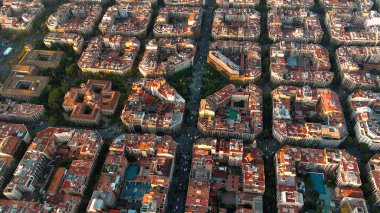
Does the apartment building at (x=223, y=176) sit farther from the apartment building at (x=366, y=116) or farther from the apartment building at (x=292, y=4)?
the apartment building at (x=292, y=4)

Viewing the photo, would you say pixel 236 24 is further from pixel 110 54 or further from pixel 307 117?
pixel 307 117

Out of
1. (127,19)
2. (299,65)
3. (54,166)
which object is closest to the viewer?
(54,166)

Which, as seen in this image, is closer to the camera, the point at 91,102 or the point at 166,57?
the point at 91,102

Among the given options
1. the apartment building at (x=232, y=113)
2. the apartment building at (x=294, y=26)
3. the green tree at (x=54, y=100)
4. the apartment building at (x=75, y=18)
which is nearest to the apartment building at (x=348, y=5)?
the apartment building at (x=294, y=26)

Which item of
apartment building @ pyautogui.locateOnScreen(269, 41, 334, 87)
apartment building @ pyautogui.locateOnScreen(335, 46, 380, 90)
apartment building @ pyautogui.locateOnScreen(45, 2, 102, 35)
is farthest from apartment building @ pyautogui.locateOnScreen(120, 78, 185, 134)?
apartment building @ pyautogui.locateOnScreen(335, 46, 380, 90)

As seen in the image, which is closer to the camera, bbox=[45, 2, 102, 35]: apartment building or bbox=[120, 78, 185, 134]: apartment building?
bbox=[120, 78, 185, 134]: apartment building

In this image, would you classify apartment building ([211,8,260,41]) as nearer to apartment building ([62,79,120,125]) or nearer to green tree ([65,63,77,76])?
apartment building ([62,79,120,125])

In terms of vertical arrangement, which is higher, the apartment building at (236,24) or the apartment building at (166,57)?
the apartment building at (236,24)

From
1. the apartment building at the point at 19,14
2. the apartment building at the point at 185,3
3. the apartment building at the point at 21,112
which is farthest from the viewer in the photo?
the apartment building at the point at 185,3

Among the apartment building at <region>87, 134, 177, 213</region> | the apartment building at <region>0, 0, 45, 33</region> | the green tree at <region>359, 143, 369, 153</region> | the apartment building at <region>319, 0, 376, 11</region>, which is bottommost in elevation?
the apartment building at <region>87, 134, 177, 213</region>

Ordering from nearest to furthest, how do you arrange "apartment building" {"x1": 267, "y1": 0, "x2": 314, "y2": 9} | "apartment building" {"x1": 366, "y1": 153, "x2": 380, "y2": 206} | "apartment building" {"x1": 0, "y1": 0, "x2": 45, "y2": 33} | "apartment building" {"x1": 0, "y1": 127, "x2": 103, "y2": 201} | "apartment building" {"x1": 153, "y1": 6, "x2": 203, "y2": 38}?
"apartment building" {"x1": 366, "y1": 153, "x2": 380, "y2": 206} → "apartment building" {"x1": 0, "y1": 127, "x2": 103, "y2": 201} → "apartment building" {"x1": 153, "y1": 6, "x2": 203, "y2": 38} → "apartment building" {"x1": 0, "y1": 0, "x2": 45, "y2": 33} → "apartment building" {"x1": 267, "y1": 0, "x2": 314, "y2": 9}

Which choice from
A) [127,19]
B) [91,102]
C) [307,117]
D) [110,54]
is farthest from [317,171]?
[127,19]

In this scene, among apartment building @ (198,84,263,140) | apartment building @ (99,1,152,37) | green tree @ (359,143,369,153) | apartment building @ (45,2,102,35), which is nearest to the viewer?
green tree @ (359,143,369,153)
